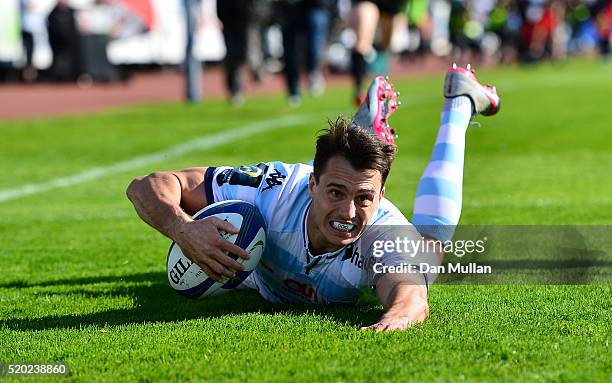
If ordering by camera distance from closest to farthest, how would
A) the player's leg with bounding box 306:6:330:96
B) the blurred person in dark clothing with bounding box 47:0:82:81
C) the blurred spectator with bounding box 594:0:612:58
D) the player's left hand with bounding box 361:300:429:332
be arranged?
the player's left hand with bounding box 361:300:429:332
the player's leg with bounding box 306:6:330:96
the blurred person in dark clothing with bounding box 47:0:82:81
the blurred spectator with bounding box 594:0:612:58

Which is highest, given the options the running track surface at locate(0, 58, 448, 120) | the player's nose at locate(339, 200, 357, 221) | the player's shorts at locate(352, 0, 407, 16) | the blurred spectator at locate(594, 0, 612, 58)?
the player's shorts at locate(352, 0, 407, 16)

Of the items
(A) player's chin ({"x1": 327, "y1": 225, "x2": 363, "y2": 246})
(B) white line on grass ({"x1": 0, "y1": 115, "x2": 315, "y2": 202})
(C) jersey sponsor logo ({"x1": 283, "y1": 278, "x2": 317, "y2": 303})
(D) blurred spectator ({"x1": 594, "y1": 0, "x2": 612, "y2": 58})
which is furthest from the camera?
(D) blurred spectator ({"x1": 594, "y1": 0, "x2": 612, "y2": 58})

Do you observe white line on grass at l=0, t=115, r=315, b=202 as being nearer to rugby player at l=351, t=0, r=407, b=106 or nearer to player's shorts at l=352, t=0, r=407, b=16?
rugby player at l=351, t=0, r=407, b=106

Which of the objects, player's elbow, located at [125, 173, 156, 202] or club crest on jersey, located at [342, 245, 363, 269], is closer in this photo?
club crest on jersey, located at [342, 245, 363, 269]

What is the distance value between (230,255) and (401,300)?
76 cm

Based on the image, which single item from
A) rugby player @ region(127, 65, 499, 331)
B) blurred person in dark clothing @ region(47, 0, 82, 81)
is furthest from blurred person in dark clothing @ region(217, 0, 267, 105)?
rugby player @ region(127, 65, 499, 331)

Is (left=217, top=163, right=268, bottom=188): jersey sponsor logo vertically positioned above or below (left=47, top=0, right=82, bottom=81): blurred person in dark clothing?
above

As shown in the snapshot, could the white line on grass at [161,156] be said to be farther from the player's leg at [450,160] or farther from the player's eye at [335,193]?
the player's eye at [335,193]

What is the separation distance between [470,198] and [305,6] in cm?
1128

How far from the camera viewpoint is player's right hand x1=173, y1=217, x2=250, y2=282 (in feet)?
16.4

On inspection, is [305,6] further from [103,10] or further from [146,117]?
[103,10]

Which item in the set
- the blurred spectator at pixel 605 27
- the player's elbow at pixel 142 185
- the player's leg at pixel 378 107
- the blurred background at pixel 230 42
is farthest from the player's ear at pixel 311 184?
the blurred spectator at pixel 605 27

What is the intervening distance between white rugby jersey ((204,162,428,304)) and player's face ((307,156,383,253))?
143 mm

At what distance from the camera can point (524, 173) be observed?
435 inches
